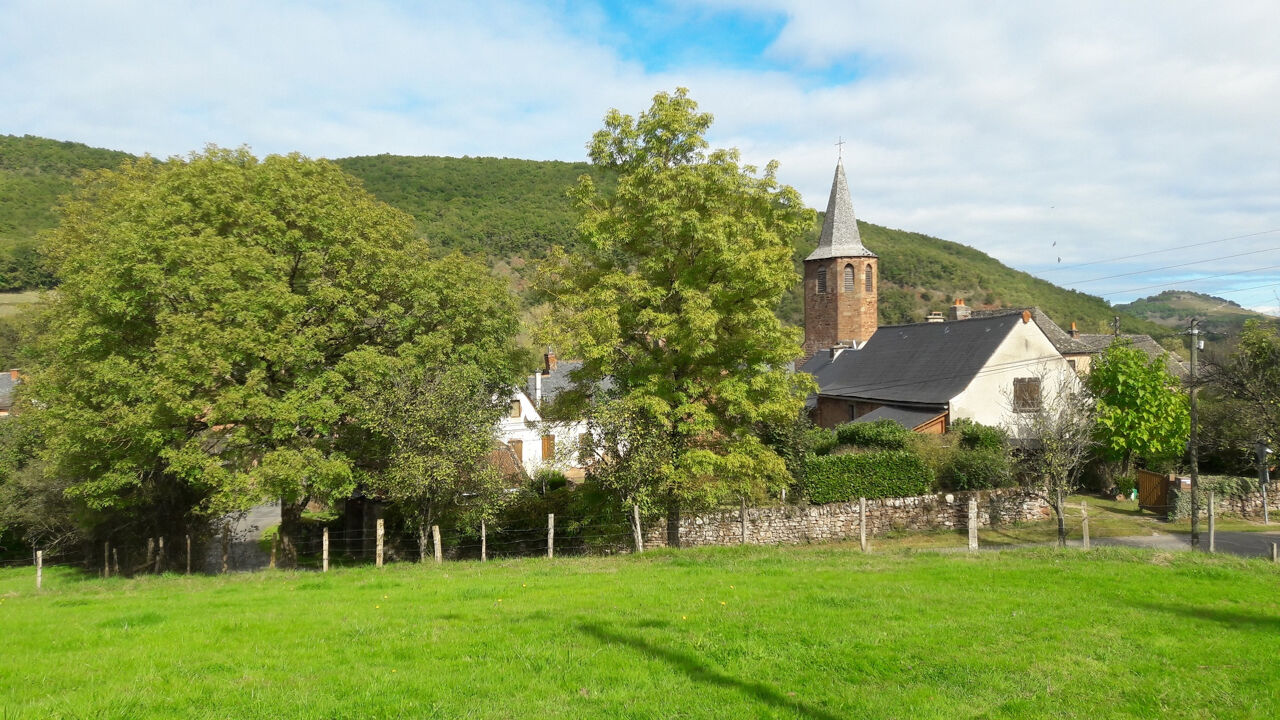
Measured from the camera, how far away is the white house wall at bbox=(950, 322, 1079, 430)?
105ft

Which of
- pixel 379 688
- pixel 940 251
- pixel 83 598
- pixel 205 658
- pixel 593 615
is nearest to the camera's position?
pixel 379 688

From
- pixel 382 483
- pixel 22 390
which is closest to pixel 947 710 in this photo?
pixel 382 483

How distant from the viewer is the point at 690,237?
18.4 meters

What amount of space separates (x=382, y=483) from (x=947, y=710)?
15.1 metres

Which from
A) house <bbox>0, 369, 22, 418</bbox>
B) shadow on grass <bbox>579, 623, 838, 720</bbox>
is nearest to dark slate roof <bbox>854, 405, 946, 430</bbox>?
shadow on grass <bbox>579, 623, 838, 720</bbox>

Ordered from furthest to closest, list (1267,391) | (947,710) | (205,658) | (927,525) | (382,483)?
(1267,391) < (927,525) < (382,483) < (205,658) < (947,710)

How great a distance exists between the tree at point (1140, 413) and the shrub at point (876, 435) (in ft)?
24.2

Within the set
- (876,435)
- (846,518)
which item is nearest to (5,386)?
(846,518)

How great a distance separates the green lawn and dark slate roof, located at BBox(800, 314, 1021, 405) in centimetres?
2061

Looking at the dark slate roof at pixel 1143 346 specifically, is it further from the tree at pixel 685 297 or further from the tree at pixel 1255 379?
the tree at pixel 685 297

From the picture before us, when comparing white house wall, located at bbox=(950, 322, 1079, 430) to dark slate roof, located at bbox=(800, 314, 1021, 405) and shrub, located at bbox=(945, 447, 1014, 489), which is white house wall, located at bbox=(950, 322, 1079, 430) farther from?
shrub, located at bbox=(945, 447, 1014, 489)

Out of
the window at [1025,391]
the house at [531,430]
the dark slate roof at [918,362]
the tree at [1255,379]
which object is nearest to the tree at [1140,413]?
the tree at [1255,379]

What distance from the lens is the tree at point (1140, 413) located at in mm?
28516

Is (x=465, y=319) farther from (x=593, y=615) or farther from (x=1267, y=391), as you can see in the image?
(x=1267, y=391)
